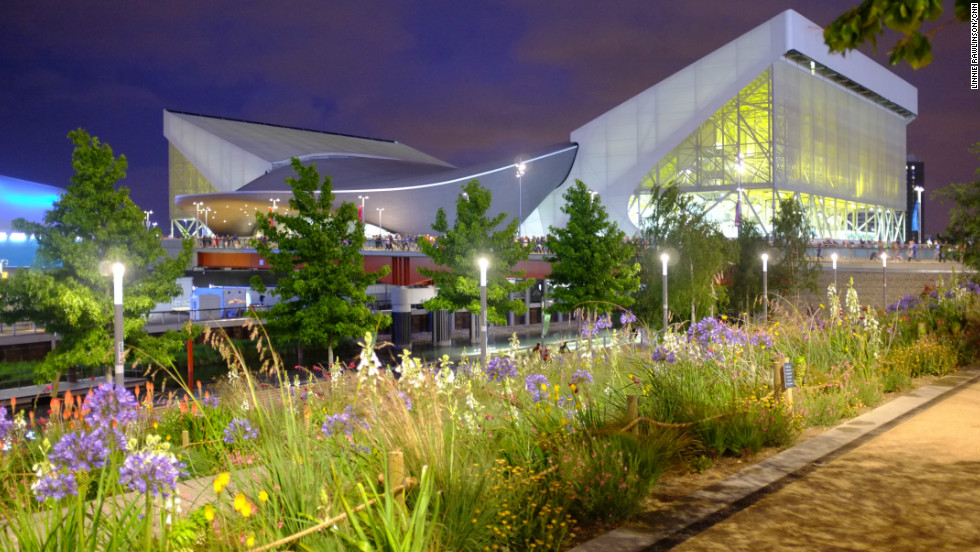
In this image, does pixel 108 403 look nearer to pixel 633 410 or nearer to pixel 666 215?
pixel 633 410

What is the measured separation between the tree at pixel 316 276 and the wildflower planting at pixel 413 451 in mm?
16601

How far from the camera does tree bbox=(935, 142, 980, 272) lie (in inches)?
725

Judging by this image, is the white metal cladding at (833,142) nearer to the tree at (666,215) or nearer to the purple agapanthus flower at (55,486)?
the tree at (666,215)

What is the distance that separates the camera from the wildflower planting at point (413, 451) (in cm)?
396

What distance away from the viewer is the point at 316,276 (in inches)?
1059

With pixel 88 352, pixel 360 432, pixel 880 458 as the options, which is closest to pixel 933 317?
pixel 880 458

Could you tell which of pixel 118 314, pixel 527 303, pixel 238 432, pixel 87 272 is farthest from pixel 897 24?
pixel 527 303

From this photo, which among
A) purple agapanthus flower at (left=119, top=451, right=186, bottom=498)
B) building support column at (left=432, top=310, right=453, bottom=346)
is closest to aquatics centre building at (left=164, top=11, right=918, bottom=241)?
building support column at (left=432, top=310, right=453, bottom=346)

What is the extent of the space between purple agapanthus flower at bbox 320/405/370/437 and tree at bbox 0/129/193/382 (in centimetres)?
1712

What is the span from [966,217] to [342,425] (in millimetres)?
17909

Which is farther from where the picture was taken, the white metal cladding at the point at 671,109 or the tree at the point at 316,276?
the white metal cladding at the point at 671,109

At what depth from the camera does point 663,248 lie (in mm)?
30250

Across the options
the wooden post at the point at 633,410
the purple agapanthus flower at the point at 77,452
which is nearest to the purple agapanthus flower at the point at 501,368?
the wooden post at the point at 633,410

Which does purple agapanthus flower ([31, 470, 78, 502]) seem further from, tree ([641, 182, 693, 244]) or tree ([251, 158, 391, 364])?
tree ([641, 182, 693, 244])
